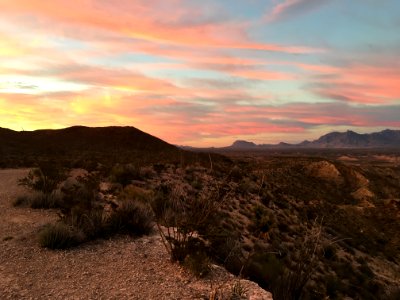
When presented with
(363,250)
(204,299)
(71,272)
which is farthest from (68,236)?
(363,250)

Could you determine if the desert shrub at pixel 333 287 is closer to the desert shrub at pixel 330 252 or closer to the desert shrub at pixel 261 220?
the desert shrub at pixel 330 252

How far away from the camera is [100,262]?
9.17 meters

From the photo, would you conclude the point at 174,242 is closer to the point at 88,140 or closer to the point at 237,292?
the point at 237,292

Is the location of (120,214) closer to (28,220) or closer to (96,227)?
(96,227)

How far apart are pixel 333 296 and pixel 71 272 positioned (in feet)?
37.0

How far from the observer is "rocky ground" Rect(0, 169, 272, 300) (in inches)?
299

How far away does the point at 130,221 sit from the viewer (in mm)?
11633

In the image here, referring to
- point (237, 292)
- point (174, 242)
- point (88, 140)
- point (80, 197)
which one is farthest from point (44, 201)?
point (88, 140)

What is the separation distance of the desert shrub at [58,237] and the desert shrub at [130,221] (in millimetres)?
1247

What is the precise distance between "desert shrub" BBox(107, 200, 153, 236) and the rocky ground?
18.7 inches

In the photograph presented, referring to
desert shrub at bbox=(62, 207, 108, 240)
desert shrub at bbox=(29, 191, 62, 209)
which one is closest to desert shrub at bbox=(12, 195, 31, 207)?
desert shrub at bbox=(29, 191, 62, 209)

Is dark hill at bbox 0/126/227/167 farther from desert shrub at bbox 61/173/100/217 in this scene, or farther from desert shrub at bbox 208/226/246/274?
desert shrub at bbox 208/226/246/274

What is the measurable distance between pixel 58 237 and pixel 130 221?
2.25 meters

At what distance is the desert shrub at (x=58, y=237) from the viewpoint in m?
9.91
